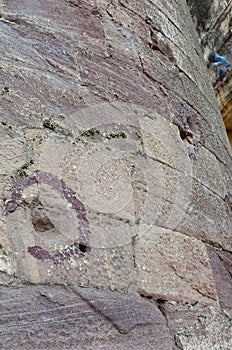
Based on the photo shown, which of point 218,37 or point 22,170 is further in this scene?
point 218,37

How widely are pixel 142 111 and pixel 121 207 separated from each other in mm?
441

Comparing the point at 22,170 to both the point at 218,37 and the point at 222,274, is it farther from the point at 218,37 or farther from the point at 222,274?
the point at 218,37

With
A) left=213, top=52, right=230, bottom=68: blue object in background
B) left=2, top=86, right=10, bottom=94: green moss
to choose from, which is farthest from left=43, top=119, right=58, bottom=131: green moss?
left=213, top=52, right=230, bottom=68: blue object in background

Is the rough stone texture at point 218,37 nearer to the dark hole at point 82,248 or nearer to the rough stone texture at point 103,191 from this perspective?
the rough stone texture at point 103,191

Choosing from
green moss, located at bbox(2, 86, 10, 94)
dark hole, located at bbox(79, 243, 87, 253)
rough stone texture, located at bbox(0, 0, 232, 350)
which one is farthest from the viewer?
green moss, located at bbox(2, 86, 10, 94)

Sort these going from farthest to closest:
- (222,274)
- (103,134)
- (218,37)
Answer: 1. (218,37)
2. (222,274)
3. (103,134)

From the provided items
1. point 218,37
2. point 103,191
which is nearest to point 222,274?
point 103,191

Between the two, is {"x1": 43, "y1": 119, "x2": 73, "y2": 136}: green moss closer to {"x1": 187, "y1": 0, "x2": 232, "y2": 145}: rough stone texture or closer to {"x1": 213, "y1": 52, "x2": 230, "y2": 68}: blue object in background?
{"x1": 187, "y1": 0, "x2": 232, "y2": 145}: rough stone texture

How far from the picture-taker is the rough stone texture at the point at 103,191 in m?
1.20

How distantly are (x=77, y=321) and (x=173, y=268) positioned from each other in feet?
1.32

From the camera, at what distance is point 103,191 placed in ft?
4.73

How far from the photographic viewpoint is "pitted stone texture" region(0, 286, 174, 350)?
42.7 inches

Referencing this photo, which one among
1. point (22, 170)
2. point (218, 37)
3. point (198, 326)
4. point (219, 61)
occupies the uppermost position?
point (22, 170)

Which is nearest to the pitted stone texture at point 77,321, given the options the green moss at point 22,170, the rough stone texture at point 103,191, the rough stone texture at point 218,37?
the rough stone texture at point 103,191
